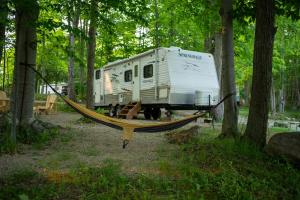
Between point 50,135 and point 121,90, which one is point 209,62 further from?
point 50,135

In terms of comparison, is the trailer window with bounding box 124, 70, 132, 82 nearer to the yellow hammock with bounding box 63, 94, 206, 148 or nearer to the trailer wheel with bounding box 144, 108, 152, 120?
the trailer wheel with bounding box 144, 108, 152, 120

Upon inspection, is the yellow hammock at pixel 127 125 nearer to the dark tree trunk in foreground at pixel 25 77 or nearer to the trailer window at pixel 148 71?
the dark tree trunk in foreground at pixel 25 77

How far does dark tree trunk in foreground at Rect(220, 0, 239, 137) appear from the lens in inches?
338

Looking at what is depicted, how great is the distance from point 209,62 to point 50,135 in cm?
872

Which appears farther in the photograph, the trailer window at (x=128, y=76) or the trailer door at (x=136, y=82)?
the trailer window at (x=128, y=76)

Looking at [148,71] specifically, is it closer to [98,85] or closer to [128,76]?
[128,76]

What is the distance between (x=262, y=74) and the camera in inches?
304

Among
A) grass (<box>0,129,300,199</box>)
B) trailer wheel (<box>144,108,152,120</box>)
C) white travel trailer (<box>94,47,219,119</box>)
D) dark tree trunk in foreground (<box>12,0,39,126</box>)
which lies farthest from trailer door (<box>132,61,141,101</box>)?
grass (<box>0,129,300,199</box>)

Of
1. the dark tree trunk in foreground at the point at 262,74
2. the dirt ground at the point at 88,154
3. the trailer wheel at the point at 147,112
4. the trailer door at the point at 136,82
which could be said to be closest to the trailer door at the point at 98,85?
the trailer door at the point at 136,82

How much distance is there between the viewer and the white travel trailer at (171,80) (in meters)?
14.9

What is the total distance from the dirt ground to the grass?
0.78ft

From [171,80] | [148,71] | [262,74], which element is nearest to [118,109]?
[148,71]

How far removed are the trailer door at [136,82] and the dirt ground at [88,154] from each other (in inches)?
266

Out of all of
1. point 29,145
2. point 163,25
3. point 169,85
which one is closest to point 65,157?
point 29,145
